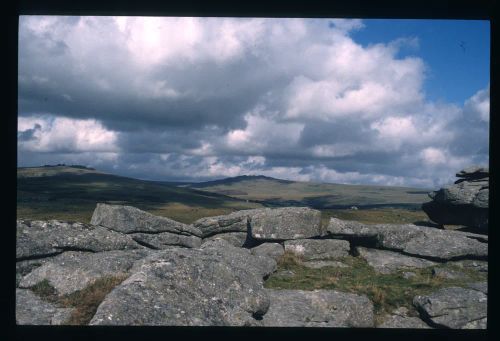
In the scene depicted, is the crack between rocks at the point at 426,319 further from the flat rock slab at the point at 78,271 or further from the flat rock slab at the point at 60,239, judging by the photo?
the flat rock slab at the point at 60,239

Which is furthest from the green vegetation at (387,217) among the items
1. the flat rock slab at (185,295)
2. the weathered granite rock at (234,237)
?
the flat rock slab at (185,295)

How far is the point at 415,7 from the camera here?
4.63m

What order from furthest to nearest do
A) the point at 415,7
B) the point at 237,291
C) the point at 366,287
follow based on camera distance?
the point at 366,287, the point at 237,291, the point at 415,7

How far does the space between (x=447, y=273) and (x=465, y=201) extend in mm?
12040

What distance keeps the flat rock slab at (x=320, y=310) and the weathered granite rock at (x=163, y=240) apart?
429 inches

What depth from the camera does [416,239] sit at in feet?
74.8

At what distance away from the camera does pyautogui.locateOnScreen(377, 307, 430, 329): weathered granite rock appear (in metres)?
13.5

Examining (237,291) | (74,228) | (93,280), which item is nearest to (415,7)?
(237,291)

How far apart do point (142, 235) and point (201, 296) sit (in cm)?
1474

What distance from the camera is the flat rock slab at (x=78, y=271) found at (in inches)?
511

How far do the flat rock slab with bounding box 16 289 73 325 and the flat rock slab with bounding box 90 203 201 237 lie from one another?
1048 centimetres

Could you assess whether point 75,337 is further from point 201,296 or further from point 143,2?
point 201,296

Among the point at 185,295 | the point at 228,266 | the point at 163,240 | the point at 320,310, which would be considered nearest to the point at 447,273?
the point at 320,310
